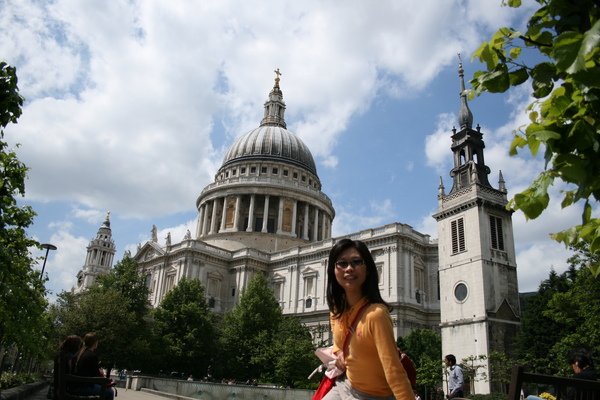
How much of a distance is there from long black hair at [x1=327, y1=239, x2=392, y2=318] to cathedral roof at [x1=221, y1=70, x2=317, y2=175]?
77.2 m

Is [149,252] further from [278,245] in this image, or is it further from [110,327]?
[110,327]

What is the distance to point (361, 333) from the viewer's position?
464 cm

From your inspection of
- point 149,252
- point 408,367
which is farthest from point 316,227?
point 408,367

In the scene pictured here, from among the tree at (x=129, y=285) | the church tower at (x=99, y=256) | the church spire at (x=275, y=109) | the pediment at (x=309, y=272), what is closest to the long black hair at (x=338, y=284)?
the tree at (x=129, y=285)

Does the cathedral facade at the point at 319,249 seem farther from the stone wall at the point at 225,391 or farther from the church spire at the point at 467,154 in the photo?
the stone wall at the point at 225,391

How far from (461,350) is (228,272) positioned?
35.3 metres

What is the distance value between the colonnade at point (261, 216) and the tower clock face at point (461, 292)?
3681 centimetres

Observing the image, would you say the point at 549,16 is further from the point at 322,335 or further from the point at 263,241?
the point at 263,241

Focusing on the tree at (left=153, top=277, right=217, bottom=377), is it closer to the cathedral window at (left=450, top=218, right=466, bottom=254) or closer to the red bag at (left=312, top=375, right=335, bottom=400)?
the cathedral window at (left=450, top=218, right=466, bottom=254)

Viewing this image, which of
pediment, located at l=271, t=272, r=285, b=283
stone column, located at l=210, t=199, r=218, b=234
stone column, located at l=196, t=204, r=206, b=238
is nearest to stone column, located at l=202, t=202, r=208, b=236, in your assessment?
stone column, located at l=196, t=204, r=206, b=238

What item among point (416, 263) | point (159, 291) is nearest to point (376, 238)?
point (416, 263)

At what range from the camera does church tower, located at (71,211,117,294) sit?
128750mm

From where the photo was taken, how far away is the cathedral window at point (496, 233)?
39.9m

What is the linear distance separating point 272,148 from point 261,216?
44.5ft
